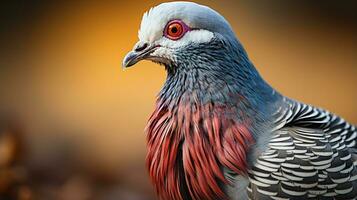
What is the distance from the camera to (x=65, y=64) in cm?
614

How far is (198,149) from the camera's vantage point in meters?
3.19

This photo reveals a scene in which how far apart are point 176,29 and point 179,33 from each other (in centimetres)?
2

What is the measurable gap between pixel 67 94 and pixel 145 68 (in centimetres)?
74

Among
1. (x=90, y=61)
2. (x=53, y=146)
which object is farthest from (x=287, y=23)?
(x=53, y=146)

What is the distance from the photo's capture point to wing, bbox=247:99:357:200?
3082 millimetres

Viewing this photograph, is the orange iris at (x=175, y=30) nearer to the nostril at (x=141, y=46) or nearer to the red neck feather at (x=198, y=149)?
the nostril at (x=141, y=46)

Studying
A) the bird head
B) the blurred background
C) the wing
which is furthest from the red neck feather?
the blurred background

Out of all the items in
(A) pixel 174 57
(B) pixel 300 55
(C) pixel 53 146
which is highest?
(B) pixel 300 55

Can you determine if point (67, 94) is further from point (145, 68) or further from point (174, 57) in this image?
point (174, 57)

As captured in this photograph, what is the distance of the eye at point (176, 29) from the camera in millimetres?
3213

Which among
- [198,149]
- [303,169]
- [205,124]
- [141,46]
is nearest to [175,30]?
[141,46]

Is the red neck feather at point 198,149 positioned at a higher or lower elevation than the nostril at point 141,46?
lower

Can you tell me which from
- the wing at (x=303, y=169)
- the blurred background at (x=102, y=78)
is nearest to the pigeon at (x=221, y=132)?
the wing at (x=303, y=169)

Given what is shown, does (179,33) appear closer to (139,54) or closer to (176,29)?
(176,29)
